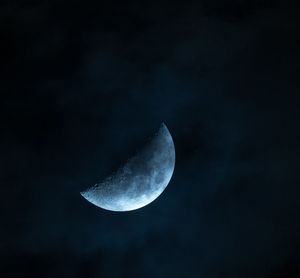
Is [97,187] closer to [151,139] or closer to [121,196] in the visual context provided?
[121,196]

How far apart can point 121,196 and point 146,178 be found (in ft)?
2.01

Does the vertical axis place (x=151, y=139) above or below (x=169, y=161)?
above

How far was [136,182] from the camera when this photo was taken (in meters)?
5.72

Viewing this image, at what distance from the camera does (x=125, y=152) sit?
5902mm

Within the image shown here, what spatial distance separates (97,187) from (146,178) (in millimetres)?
1022

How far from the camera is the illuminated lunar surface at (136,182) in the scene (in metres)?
5.75

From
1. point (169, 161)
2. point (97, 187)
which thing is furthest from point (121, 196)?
point (169, 161)

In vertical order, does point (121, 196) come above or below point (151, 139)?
below

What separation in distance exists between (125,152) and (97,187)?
0.90m

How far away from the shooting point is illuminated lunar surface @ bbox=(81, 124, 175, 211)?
5.75m

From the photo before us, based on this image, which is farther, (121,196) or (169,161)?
(169,161)

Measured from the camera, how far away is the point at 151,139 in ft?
20.0

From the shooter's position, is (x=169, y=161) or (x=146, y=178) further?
(x=169, y=161)

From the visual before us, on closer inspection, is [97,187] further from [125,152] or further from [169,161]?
[169,161]
